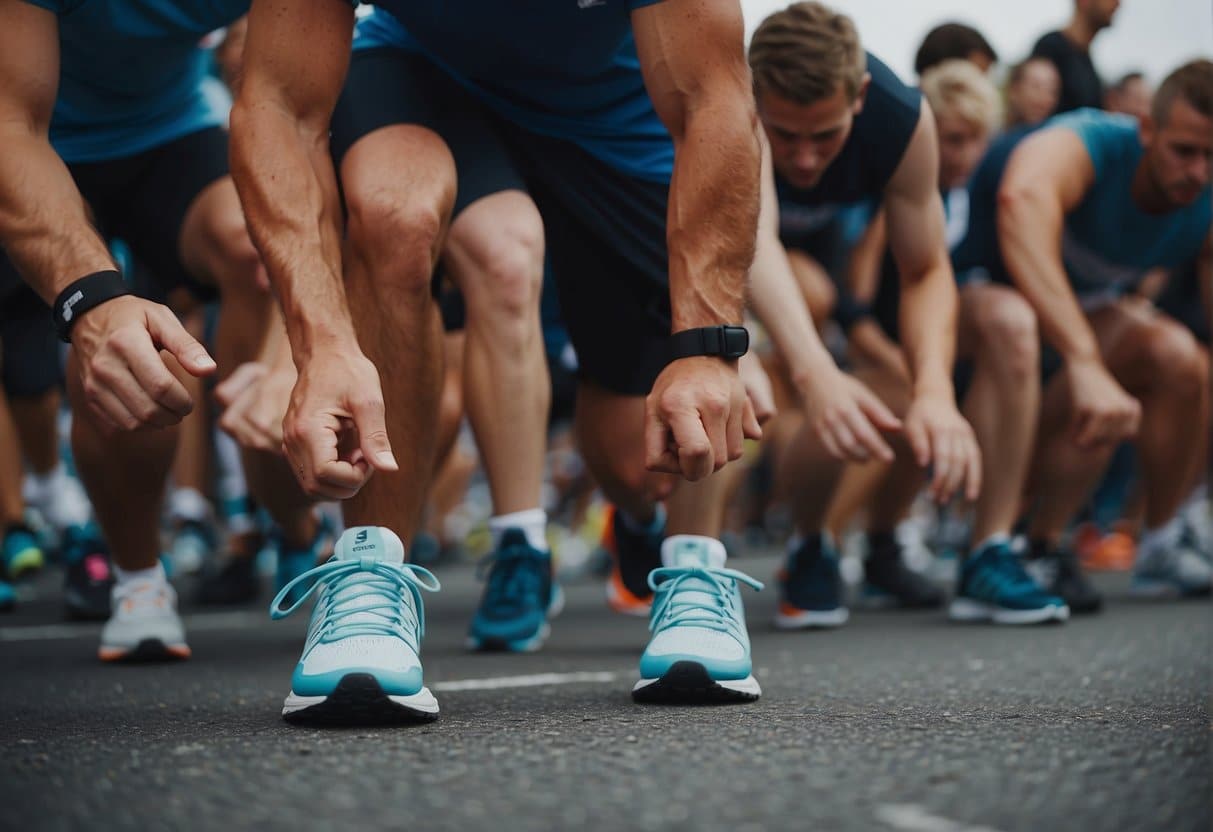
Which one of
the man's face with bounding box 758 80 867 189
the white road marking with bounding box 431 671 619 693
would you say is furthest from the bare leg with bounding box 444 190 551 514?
the man's face with bounding box 758 80 867 189

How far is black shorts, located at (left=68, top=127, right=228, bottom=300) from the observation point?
10.5 ft

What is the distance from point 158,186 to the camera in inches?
128

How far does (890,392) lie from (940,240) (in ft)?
3.35

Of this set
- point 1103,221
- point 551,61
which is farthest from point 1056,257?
point 551,61

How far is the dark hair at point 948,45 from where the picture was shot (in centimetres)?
581

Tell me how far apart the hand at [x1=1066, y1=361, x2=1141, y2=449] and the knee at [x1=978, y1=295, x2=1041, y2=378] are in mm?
215

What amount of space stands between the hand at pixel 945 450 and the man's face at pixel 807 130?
2.75 feet

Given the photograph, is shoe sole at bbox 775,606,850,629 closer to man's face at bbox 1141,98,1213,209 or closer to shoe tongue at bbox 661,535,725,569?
shoe tongue at bbox 661,535,725,569

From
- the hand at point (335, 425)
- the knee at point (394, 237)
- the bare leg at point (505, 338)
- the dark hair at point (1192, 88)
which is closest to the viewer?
the hand at point (335, 425)

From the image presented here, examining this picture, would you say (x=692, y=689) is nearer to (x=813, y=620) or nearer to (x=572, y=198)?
(x=572, y=198)

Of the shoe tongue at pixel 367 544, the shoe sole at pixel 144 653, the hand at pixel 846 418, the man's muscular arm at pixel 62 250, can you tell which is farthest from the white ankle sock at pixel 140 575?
the hand at pixel 846 418

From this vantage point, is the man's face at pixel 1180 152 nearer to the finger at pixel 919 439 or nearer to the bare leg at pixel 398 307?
the finger at pixel 919 439

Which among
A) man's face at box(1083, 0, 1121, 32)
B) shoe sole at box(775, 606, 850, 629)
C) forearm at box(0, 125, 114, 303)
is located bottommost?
shoe sole at box(775, 606, 850, 629)

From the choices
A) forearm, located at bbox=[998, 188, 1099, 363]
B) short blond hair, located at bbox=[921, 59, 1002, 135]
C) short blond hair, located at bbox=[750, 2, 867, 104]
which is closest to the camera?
short blond hair, located at bbox=[750, 2, 867, 104]
